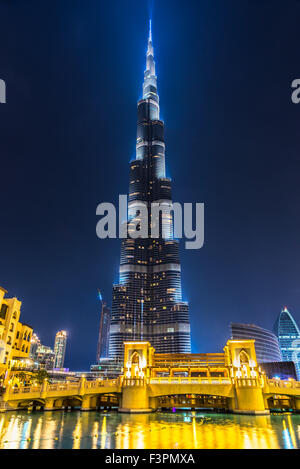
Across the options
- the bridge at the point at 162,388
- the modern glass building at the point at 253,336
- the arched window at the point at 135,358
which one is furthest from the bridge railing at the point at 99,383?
the modern glass building at the point at 253,336

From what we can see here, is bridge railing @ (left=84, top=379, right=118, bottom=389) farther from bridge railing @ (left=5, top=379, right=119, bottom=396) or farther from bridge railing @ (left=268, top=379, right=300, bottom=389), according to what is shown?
bridge railing @ (left=268, top=379, right=300, bottom=389)

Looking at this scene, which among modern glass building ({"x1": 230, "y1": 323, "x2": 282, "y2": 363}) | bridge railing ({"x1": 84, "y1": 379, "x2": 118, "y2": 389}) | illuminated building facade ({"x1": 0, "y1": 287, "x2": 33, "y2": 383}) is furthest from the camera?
modern glass building ({"x1": 230, "y1": 323, "x2": 282, "y2": 363})

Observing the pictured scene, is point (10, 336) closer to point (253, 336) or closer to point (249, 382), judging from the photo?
point (249, 382)

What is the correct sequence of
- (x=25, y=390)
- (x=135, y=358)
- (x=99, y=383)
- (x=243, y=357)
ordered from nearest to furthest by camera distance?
(x=25, y=390), (x=243, y=357), (x=99, y=383), (x=135, y=358)

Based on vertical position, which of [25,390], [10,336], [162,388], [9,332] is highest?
[9,332]

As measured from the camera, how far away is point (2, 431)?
951 inches

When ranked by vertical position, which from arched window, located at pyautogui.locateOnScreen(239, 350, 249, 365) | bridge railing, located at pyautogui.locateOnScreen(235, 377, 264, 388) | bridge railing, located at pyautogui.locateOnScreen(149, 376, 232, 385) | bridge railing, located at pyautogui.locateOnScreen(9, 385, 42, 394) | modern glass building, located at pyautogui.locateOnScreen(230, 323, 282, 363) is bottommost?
bridge railing, located at pyautogui.locateOnScreen(9, 385, 42, 394)

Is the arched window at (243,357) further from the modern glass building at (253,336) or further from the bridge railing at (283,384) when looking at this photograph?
the modern glass building at (253,336)

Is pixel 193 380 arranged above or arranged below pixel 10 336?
below

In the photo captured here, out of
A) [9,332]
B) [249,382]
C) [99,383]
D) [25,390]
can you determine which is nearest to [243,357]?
[249,382]

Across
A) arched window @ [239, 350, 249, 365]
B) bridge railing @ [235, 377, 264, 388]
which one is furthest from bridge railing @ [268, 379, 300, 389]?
arched window @ [239, 350, 249, 365]

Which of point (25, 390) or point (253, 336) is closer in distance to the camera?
point (25, 390)
